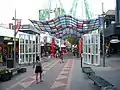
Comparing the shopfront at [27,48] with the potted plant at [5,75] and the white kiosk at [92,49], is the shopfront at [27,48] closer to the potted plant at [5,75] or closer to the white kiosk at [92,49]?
the white kiosk at [92,49]

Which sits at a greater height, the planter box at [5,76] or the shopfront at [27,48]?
the shopfront at [27,48]

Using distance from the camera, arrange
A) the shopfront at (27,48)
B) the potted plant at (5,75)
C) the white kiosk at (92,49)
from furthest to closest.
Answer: the shopfront at (27,48)
the white kiosk at (92,49)
the potted plant at (5,75)

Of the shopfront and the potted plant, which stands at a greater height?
the shopfront

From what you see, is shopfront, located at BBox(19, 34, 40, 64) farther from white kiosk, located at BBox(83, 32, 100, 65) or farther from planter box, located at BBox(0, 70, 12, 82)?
planter box, located at BBox(0, 70, 12, 82)

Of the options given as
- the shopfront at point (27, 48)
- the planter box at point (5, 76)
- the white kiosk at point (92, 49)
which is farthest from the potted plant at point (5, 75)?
the shopfront at point (27, 48)

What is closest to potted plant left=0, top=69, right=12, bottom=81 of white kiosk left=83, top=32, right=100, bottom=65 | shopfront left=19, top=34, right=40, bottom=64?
white kiosk left=83, top=32, right=100, bottom=65

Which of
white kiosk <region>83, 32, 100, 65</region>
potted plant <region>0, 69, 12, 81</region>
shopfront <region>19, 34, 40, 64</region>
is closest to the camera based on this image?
potted plant <region>0, 69, 12, 81</region>

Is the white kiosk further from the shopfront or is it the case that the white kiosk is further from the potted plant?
the potted plant

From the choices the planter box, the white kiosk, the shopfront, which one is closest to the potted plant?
the planter box

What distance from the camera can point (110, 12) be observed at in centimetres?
6384

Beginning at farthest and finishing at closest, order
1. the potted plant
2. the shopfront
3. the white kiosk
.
Result: 1. the shopfront
2. the white kiosk
3. the potted plant

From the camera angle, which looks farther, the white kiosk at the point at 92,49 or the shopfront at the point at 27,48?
the shopfront at the point at 27,48

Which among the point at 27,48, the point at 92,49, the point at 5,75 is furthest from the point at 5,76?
the point at 27,48

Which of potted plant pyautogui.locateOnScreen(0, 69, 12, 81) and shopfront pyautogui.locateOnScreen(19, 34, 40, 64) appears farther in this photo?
shopfront pyautogui.locateOnScreen(19, 34, 40, 64)
